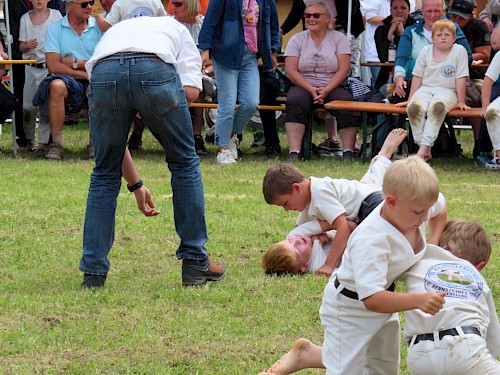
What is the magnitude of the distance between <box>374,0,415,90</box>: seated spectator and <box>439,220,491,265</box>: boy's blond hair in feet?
23.4

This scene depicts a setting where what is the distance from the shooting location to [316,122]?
527 inches

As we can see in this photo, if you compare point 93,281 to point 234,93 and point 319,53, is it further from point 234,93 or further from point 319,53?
point 319,53

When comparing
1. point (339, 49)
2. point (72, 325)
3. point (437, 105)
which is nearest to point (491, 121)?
Result: point (437, 105)

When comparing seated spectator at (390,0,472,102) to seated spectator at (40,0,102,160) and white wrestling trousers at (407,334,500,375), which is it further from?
white wrestling trousers at (407,334,500,375)

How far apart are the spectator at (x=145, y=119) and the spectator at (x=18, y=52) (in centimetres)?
610

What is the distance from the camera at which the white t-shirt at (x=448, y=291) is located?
3367 mm

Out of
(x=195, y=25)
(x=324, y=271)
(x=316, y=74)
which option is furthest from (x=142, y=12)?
(x=195, y=25)

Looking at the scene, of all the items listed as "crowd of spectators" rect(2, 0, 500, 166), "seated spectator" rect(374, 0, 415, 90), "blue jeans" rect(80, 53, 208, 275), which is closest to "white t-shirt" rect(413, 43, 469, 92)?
"crowd of spectators" rect(2, 0, 500, 166)

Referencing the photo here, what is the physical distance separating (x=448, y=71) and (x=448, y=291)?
6542 millimetres

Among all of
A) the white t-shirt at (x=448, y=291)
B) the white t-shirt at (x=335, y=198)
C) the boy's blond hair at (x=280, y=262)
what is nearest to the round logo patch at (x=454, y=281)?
the white t-shirt at (x=448, y=291)

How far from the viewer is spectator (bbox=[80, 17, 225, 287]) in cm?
465

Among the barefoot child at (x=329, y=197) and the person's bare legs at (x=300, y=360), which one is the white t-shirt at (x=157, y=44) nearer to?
the barefoot child at (x=329, y=197)

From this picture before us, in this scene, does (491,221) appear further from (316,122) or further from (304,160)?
(316,122)

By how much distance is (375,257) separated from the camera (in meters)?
3.25
